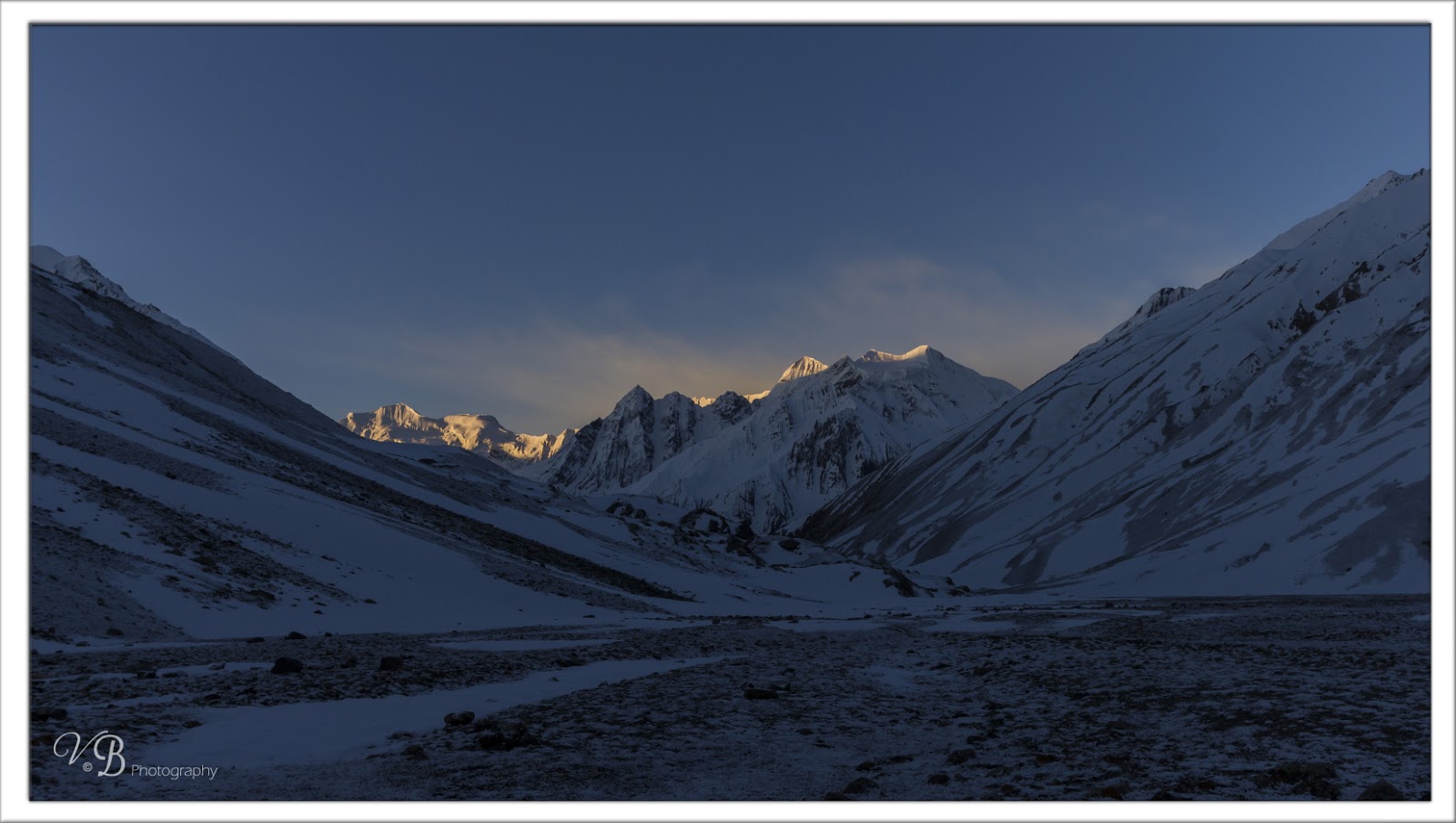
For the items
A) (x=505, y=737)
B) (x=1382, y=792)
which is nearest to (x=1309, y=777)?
(x=1382, y=792)

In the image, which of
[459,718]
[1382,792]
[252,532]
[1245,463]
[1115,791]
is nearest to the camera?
[1382,792]

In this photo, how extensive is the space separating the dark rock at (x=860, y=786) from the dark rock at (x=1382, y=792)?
499 centimetres

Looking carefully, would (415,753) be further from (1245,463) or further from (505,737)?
(1245,463)

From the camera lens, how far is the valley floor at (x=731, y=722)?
32.6 ft

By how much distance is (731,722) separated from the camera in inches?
561

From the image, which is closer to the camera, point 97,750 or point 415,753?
point 97,750

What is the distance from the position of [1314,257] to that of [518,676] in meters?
219

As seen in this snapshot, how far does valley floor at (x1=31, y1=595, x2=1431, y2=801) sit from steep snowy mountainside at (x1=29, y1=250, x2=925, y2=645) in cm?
760

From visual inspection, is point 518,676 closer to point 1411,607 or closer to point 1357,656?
point 1357,656

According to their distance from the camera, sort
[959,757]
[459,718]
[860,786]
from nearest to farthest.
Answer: [860,786] → [959,757] → [459,718]

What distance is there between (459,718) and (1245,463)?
131508 mm

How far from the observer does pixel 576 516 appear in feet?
328

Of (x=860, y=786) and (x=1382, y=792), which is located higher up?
(x=1382, y=792)

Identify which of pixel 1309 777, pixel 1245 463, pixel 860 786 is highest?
pixel 1245 463
